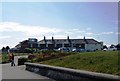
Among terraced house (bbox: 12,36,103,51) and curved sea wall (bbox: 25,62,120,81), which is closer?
curved sea wall (bbox: 25,62,120,81)

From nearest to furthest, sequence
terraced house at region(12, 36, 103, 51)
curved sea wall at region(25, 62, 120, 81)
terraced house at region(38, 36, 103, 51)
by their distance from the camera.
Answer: curved sea wall at region(25, 62, 120, 81)
terraced house at region(12, 36, 103, 51)
terraced house at region(38, 36, 103, 51)

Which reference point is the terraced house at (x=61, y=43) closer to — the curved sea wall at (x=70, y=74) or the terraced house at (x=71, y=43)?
the terraced house at (x=71, y=43)

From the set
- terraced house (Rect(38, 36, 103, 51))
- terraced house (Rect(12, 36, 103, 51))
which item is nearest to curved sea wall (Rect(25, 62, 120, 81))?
terraced house (Rect(12, 36, 103, 51))

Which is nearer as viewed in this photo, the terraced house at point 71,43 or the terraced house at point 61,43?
the terraced house at point 61,43

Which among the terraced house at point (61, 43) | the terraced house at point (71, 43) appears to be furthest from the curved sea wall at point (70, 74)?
the terraced house at point (71, 43)

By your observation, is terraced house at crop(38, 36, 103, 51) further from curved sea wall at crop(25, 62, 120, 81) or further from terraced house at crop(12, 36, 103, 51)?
curved sea wall at crop(25, 62, 120, 81)

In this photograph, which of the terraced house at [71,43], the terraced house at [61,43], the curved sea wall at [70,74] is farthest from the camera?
the terraced house at [71,43]

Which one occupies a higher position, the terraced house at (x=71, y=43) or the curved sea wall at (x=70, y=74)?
the terraced house at (x=71, y=43)

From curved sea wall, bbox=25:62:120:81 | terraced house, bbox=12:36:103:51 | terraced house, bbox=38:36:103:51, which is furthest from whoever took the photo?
terraced house, bbox=38:36:103:51

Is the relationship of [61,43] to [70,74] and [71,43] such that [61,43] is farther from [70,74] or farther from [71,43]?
[70,74]

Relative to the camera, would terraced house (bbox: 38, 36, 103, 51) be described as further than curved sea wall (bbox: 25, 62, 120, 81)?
Yes

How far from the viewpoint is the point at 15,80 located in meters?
17.9

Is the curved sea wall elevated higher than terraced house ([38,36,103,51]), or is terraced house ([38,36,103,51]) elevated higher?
terraced house ([38,36,103,51])

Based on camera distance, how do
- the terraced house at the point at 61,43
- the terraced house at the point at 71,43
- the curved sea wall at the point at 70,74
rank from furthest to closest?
the terraced house at the point at 71,43 → the terraced house at the point at 61,43 → the curved sea wall at the point at 70,74
